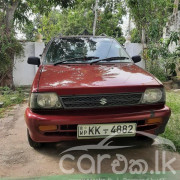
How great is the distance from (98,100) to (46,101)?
533mm

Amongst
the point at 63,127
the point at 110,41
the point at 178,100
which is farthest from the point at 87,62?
the point at 178,100

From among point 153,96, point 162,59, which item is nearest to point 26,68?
point 162,59

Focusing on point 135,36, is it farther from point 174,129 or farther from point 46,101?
point 46,101

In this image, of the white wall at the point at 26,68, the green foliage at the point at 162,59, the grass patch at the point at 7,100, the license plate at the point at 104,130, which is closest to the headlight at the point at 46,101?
the license plate at the point at 104,130

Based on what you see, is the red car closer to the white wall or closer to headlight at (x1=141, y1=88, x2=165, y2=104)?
headlight at (x1=141, y1=88, x2=165, y2=104)

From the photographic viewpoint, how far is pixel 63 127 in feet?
8.04

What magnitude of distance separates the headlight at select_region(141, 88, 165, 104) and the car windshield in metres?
0.97

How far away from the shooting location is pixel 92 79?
262 centimetres

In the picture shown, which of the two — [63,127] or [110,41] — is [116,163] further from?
[110,41]

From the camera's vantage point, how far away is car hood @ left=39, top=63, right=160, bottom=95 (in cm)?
244

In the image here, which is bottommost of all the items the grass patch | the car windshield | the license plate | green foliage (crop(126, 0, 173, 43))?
the grass patch

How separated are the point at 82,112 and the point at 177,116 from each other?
7.50ft

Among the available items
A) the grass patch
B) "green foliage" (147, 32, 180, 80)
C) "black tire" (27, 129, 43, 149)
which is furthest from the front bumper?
"green foliage" (147, 32, 180, 80)

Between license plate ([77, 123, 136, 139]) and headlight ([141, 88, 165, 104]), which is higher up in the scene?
headlight ([141, 88, 165, 104])
